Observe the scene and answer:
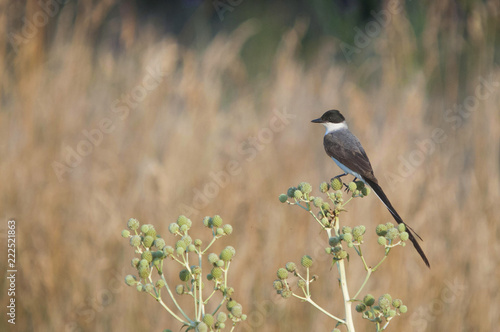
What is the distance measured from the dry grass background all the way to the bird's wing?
1.21m

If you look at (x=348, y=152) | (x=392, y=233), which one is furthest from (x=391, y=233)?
(x=348, y=152)

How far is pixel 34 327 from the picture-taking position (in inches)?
127

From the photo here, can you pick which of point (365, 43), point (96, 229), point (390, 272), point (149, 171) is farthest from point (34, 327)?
point (365, 43)

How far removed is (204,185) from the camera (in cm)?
370

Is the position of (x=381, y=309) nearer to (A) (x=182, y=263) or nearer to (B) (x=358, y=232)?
(B) (x=358, y=232)

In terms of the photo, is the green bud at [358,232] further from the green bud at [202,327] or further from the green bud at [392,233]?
the green bud at [202,327]

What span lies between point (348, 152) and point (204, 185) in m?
1.67

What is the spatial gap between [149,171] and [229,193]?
54 cm

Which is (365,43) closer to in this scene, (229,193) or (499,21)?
(499,21)

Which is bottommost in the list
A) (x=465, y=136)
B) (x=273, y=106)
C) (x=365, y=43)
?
(x=465, y=136)

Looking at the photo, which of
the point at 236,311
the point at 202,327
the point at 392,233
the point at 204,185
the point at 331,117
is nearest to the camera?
the point at 202,327

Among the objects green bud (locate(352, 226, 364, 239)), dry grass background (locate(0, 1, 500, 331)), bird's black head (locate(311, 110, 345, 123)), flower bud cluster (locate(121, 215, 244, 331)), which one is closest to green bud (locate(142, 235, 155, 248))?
flower bud cluster (locate(121, 215, 244, 331))

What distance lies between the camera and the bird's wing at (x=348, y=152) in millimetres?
2059

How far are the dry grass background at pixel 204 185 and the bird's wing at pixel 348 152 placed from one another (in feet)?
3.98
